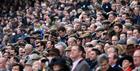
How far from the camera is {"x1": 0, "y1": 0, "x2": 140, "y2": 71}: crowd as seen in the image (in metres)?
9.30

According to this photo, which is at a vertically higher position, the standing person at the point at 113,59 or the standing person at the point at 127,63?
the standing person at the point at 113,59

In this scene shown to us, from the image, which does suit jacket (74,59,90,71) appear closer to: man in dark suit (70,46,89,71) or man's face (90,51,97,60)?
man in dark suit (70,46,89,71)

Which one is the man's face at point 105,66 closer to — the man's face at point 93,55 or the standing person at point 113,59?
the standing person at point 113,59

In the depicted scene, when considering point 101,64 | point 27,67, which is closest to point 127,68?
point 101,64

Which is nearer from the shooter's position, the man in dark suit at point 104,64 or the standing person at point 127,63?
the man in dark suit at point 104,64

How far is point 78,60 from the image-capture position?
30.3 feet

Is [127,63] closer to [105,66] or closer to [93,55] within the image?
[105,66]

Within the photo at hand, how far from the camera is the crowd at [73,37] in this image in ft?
30.5

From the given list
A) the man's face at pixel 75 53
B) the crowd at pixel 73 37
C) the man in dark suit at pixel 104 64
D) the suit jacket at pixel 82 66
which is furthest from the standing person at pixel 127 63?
the man's face at pixel 75 53

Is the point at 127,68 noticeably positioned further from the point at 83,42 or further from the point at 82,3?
the point at 82,3

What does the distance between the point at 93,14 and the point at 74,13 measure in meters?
1.16

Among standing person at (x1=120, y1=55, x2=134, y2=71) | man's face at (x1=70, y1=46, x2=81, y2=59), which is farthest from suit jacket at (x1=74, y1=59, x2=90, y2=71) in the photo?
standing person at (x1=120, y1=55, x2=134, y2=71)

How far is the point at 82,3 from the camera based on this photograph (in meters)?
20.6

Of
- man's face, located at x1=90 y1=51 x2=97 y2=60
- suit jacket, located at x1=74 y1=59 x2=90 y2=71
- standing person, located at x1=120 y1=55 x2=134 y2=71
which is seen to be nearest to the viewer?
standing person, located at x1=120 y1=55 x2=134 y2=71
